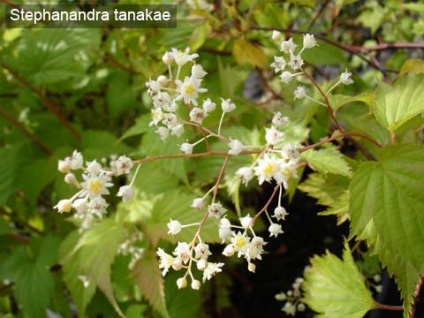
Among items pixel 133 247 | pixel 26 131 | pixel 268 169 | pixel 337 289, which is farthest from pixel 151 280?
pixel 26 131

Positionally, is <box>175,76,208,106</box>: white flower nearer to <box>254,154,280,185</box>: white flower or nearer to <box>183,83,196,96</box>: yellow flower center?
<box>183,83,196,96</box>: yellow flower center

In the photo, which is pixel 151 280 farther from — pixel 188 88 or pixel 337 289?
pixel 188 88

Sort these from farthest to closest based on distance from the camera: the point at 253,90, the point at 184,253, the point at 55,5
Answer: the point at 253,90
the point at 55,5
the point at 184,253

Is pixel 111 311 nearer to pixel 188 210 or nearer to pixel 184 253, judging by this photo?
pixel 188 210

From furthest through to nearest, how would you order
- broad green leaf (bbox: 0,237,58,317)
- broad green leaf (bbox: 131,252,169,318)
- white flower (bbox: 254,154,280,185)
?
broad green leaf (bbox: 0,237,58,317) → broad green leaf (bbox: 131,252,169,318) → white flower (bbox: 254,154,280,185)

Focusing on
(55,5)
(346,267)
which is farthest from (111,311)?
(55,5)

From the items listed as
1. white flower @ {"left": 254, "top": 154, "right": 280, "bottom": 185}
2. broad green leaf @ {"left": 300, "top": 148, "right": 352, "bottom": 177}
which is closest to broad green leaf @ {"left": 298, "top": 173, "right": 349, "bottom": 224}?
broad green leaf @ {"left": 300, "top": 148, "right": 352, "bottom": 177}
